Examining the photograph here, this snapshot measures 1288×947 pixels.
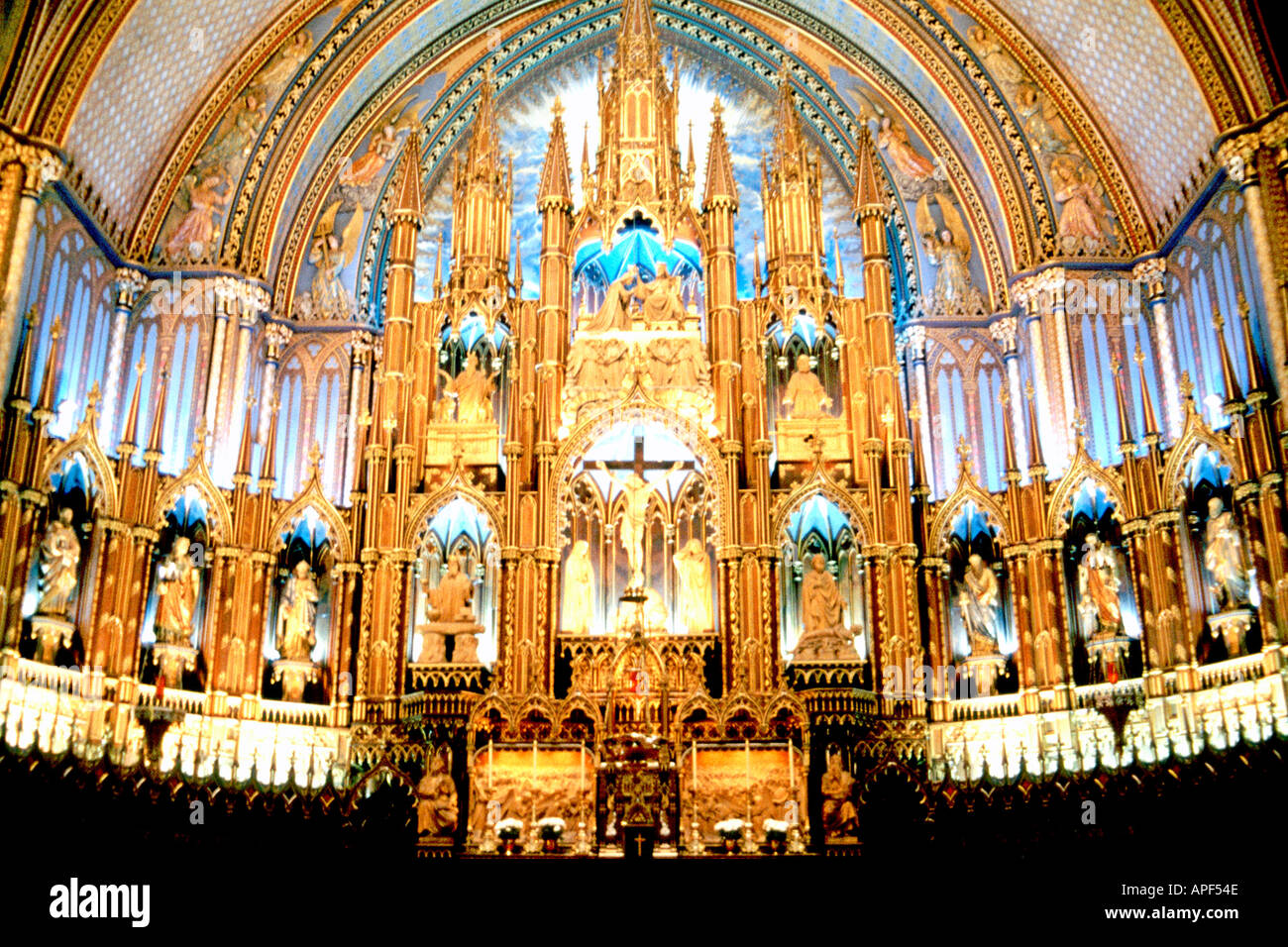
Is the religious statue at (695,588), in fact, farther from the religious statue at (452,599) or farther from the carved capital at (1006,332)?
the carved capital at (1006,332)

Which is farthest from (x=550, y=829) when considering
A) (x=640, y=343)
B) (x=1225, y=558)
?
(x=1225, y=558)

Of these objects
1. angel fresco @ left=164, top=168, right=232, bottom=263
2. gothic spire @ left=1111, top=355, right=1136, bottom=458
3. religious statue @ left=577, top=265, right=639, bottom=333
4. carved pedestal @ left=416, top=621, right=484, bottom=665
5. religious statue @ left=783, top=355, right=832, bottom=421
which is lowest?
carved pedestal @ left=416, top=621, right=484, bottom=665

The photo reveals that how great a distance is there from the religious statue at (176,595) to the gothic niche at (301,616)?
1721 mm

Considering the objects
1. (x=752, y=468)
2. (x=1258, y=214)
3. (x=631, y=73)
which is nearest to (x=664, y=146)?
(x=631, y=73)

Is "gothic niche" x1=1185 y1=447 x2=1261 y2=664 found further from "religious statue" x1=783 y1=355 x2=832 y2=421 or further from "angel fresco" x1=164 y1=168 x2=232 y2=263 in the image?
"angel fresco" x1=164 y1=168 x2=232 y2=263

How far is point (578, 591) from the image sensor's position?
25484 millimetres

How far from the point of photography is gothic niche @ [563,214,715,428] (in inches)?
1046

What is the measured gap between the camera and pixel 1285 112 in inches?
840

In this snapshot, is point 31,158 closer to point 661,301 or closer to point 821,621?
point 661,301

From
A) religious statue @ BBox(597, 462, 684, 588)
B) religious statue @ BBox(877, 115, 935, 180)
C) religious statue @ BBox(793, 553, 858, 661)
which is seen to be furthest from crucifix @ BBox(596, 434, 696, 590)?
religious statue @ BBox(877, 115, 935, 180)

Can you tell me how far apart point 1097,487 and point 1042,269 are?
17.5ft

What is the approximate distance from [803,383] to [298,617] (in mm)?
11548

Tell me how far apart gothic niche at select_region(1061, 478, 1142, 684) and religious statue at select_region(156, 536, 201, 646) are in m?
16.0
